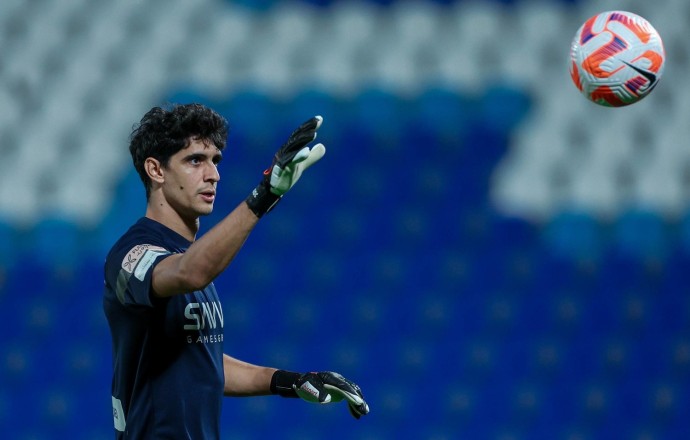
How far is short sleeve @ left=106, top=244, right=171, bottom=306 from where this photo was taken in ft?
8.05

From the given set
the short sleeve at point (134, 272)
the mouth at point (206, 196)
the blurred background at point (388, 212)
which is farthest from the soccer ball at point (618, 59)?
the blurred background at point (388, 212)

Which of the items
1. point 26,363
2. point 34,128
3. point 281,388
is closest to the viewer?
point 281,388

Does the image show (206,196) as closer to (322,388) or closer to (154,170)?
(154,170)

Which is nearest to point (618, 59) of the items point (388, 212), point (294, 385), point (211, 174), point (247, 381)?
point (211, 174)

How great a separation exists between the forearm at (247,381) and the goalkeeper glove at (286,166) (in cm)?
90

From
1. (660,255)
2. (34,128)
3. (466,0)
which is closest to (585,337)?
(660,255)

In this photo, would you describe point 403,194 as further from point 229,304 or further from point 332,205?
→ point 229,304

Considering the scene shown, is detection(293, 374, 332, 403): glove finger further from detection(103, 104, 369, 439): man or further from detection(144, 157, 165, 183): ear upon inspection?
detection(144, 157, 165, 183): ear

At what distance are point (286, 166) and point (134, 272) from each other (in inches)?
19.6

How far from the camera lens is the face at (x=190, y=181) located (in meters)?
2.78

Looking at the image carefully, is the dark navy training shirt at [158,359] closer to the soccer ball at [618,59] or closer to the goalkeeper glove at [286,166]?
the goalkeeper glove at [286,166]

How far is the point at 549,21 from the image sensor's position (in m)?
5.77

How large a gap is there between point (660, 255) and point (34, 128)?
366 centimetres

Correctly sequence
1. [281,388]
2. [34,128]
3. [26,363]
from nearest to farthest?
[281,388] < [26,363] < [34,128]
